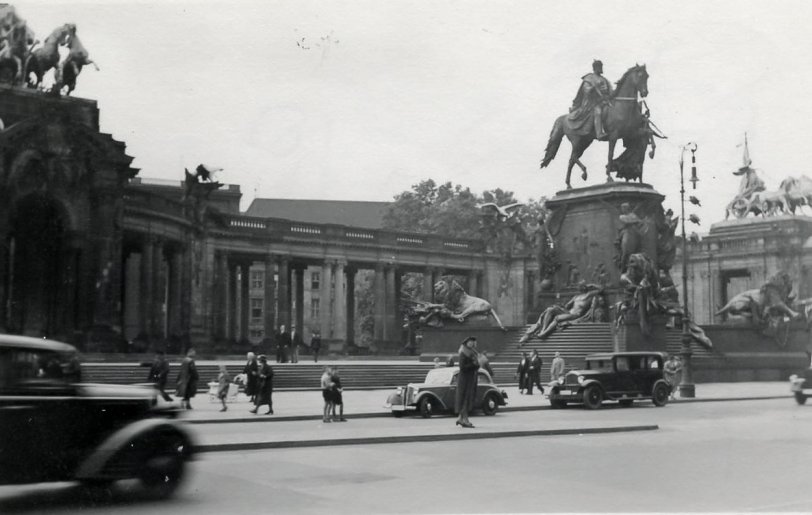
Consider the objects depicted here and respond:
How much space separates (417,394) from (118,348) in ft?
62.0

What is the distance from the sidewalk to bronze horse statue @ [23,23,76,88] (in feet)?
48.1

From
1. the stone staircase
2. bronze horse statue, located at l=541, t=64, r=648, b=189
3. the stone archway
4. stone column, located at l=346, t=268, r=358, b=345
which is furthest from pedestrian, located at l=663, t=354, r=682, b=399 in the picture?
stone column, located at l=346, t=268, r=358, b=345

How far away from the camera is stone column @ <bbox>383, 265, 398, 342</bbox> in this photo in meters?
60.0

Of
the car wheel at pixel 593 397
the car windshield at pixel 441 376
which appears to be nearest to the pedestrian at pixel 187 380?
the car windshield at pixel 441 376

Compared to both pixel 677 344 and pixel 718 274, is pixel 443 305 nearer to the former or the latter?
pixel 677 344

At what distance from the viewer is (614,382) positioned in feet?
86.8

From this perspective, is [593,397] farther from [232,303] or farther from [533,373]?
[232,303]

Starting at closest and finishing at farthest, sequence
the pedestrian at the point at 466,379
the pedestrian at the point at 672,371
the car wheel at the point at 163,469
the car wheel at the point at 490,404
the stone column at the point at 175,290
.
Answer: the car wheel at the point at 163,469 → the pedestrian at the point at 466,379 → the car wheel at the point at 490,404 → the pedestrian at the point at 672,371 → the stone column at the point at 175,290

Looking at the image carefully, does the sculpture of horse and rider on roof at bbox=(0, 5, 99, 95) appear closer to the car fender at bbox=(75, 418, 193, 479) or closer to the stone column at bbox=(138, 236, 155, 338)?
the stone column at bbox=(138, 236, 155, 338)

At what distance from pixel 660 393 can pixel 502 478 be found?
54.8ft

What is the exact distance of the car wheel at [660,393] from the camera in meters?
27.0

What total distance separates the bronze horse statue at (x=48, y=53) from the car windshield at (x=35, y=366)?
29948mm

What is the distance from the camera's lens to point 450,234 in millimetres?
75625

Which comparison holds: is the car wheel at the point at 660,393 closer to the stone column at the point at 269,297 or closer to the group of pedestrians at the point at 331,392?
the group of pedestrians at the point at 331,392
